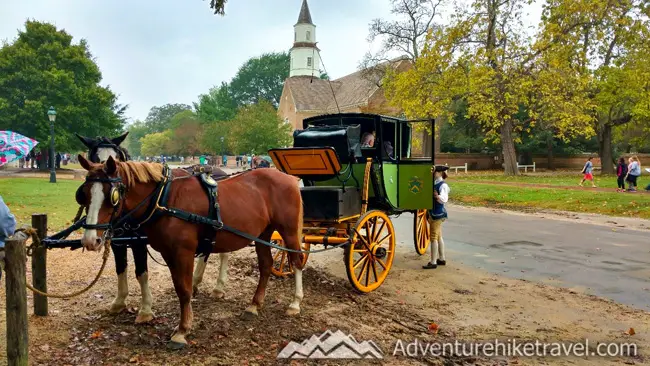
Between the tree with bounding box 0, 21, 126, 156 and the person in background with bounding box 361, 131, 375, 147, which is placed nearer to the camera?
the person in background with bounding box 361, 131, 375, 147

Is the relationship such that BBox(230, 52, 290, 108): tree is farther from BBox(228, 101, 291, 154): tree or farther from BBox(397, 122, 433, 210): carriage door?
BBox(397, 122, 433, 210): carriage door

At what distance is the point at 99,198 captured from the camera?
4117 mm

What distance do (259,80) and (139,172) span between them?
9205cm

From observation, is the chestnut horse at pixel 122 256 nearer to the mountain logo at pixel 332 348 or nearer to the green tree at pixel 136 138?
the mountain logo at pixel 332 348

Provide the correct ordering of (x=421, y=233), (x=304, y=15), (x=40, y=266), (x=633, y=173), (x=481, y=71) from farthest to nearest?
(x=304, y=15) < (x=481, y=71) < (x=633, y=173) < (x=421, y=233) < (x=40, y=266)

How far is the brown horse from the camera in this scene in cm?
418

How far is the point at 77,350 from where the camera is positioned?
453 centimetres

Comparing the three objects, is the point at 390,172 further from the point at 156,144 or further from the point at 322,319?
the point at 156,144

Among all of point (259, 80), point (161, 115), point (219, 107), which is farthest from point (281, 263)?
point (161, 115)

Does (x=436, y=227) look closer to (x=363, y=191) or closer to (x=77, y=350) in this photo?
(x=363, y=191)

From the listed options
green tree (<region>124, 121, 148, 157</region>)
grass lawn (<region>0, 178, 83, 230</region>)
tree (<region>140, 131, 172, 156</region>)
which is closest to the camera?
grass lawn (<region>0, 178, 83, 230</region>)

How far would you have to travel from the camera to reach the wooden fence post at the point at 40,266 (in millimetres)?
5082

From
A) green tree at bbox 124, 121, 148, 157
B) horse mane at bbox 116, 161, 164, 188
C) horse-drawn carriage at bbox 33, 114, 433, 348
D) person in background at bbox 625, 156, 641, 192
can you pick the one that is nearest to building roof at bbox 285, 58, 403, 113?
person in background at bbox 625, 156, 641, 192

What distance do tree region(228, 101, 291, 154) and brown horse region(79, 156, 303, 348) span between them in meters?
45.5
